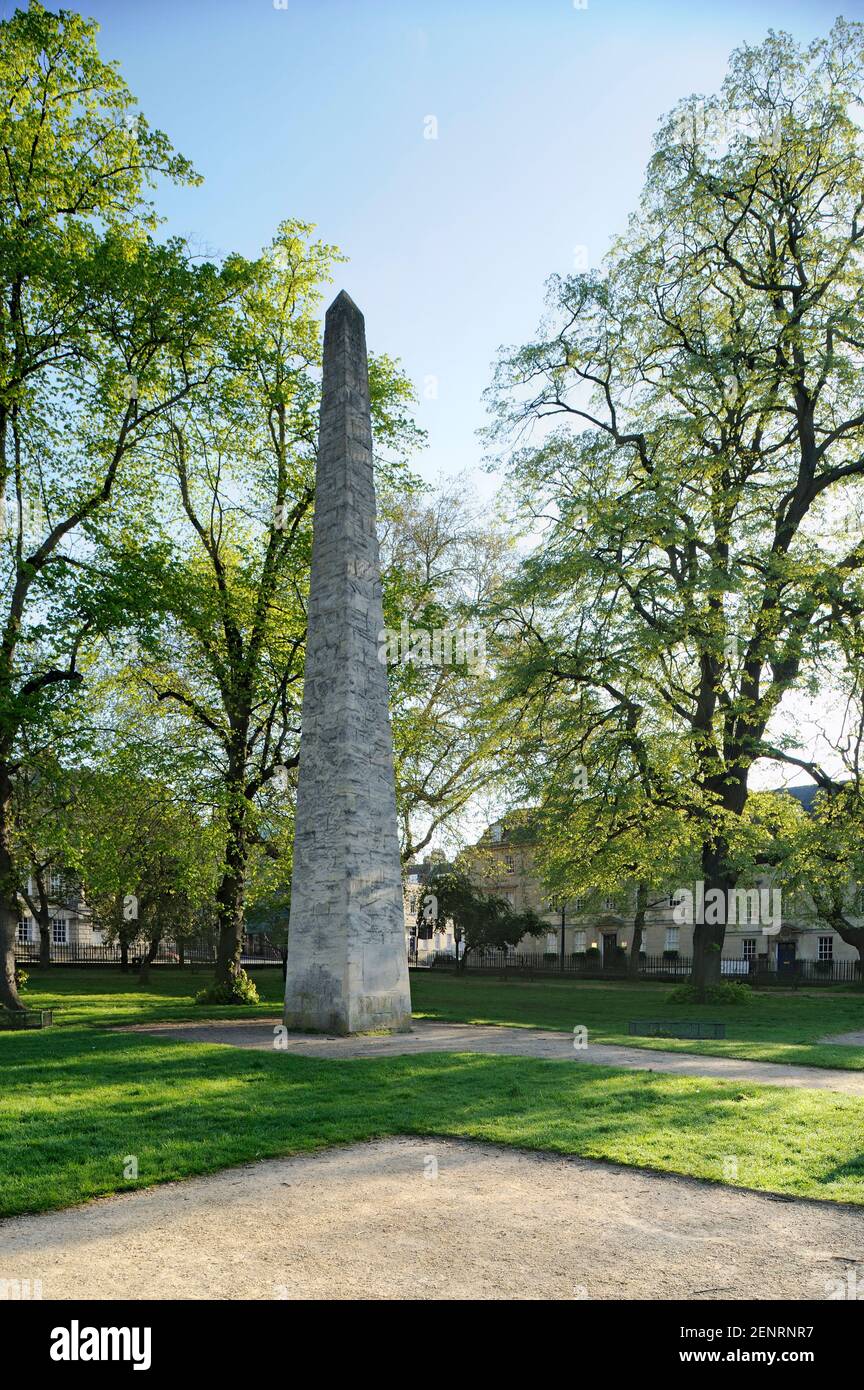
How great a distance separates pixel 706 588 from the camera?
22422mm

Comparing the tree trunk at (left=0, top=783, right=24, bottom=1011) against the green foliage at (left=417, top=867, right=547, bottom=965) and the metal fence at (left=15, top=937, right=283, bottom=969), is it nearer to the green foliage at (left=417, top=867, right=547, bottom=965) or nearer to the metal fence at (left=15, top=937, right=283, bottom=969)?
the green foliage at (left=417, top=867, right=547, bottom=965)

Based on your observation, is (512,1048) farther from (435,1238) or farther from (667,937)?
(667,937)

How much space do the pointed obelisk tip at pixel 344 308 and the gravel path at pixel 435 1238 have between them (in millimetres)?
16236

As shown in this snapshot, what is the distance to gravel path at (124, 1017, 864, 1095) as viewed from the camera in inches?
520

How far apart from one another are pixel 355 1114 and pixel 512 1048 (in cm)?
625

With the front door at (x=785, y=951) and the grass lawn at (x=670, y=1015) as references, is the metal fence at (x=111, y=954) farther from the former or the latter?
the front door at (x=785, y=951)

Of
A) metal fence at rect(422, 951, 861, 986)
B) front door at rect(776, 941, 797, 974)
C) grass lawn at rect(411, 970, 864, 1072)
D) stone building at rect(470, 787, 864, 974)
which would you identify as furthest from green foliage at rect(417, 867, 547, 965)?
front door at rect(776, 941, 797, 974)

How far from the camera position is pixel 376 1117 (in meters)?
9.66

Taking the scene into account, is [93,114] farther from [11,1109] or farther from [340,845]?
[11,1109]

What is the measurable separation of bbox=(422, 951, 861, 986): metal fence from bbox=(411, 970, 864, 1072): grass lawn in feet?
23.0

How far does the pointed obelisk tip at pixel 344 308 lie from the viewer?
65.0 feet

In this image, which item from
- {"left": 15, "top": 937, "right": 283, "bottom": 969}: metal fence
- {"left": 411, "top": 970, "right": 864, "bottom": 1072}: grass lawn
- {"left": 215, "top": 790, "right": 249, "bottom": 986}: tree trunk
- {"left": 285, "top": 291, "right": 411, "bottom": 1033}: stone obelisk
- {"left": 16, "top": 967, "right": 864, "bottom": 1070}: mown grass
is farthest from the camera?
{"left": 15, "top": 937, "right": 283, "bottom": 969}: metal fence

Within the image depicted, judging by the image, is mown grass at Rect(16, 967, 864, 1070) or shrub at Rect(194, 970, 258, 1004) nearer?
mown grass at Rect(16, 967, 864, 1070)

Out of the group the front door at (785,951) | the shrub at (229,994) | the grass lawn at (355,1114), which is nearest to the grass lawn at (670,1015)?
the grass lawn at (355,1114)
